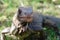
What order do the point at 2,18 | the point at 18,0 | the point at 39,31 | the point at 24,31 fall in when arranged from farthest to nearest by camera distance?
the point at 18,0, the point at 2,18, the point at 39,31, the point at 24,31

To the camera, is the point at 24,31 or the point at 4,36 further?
the point at 4,36

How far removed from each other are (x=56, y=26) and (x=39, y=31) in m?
0.34

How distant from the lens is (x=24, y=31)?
2.94 meters

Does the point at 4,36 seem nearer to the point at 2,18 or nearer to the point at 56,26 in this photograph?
the point at 2,18

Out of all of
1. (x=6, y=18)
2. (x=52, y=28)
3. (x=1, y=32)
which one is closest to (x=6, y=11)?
(x=6, y=18)

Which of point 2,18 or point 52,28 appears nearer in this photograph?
point 52,28

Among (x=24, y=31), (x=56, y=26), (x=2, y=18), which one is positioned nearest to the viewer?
(x=24, y=31)

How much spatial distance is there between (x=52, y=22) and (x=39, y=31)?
357 millimetres

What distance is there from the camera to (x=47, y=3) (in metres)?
4.20

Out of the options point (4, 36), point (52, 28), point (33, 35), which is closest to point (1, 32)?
point (4, 36)

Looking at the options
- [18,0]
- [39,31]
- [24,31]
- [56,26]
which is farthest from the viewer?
[18,0]

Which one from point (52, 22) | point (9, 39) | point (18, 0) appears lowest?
point (9, 39)

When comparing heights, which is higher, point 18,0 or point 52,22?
point 18,0

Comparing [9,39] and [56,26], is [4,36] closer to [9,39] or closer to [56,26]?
[9,39]
